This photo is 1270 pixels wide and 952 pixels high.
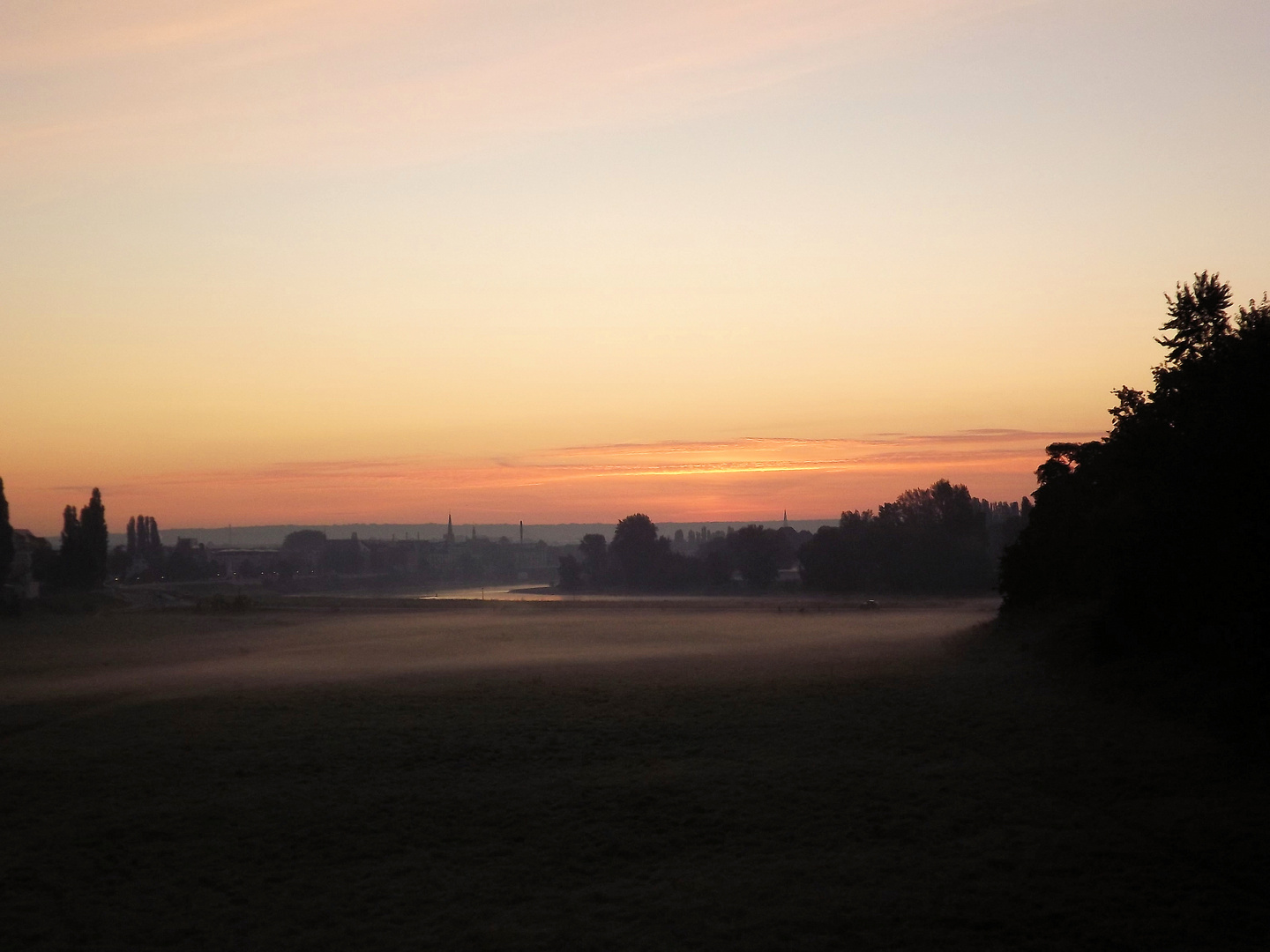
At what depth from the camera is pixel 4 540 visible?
95.9 meters

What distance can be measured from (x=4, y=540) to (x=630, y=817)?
92758 mm

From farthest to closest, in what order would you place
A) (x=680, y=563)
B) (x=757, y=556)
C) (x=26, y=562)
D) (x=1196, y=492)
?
(x=680, y=563), (x=757, y=556), (x=26, y=562), (x=1196, y=492)

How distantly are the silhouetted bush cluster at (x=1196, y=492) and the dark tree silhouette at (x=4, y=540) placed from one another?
88.7m

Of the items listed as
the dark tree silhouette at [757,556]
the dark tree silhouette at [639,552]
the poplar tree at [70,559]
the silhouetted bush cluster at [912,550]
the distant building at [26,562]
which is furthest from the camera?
the dark tree silhouette at [639,552]

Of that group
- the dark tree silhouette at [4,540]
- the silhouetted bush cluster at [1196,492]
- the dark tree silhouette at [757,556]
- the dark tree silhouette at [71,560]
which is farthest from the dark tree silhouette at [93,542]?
the silhouetted bush cluster at [1196,492]

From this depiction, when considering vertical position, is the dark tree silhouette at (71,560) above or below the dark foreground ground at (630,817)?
above

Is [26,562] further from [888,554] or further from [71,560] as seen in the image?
[888,554]

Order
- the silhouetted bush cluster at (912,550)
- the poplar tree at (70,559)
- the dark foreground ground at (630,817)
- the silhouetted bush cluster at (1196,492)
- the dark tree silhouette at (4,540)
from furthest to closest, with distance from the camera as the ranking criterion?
the silhouetted bush cluster at (912,550) → the poplar tree at (70,559) → the dark tree silhouette at (4,540) → the silhouetted bush cluster at (1196,492) → the dark foreground ground at (630,817)

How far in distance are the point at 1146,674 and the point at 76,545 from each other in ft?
366

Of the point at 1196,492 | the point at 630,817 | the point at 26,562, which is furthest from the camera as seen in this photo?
the point at 26,562

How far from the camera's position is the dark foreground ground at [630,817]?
15375 millimetres

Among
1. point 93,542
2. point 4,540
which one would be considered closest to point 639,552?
point 93,542

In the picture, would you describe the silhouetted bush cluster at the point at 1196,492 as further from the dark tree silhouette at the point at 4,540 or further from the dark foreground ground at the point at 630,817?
the dark tree silhouette at the point at 4,540

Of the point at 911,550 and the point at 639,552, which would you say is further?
the point at 639,552
